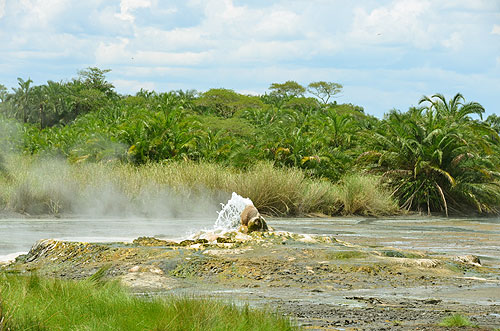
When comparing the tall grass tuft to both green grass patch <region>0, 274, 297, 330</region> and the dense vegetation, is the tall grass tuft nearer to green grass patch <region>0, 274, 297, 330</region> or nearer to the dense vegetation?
the dense vegetation

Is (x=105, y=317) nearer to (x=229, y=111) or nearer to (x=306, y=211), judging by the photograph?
(x=306, y=211)

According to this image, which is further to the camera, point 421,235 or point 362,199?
point 362,199

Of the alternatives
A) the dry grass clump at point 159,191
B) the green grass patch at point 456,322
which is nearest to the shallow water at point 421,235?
the dry grass clump at point 159,191

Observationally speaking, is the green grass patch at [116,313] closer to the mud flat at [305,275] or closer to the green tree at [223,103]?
the mud flat at [305,275]

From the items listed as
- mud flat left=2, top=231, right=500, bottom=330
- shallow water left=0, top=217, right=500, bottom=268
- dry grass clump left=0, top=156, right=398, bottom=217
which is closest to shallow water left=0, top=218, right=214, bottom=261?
shallow water left=0, top=217, right=500, bottom=268

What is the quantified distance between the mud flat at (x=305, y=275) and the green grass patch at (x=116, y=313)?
0.60 m

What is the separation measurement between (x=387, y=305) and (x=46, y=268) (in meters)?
5.23

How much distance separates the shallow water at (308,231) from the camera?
13.6 meters

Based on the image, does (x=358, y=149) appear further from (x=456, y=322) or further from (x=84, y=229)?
(x=456, y=322)

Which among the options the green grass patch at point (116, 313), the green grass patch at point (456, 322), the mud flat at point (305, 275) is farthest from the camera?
the mud flat at point (305, 275)

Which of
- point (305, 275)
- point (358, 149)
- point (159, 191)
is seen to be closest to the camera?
point (305, 275)

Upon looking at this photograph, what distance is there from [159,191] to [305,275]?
15.3 meters

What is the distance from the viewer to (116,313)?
5.44 m

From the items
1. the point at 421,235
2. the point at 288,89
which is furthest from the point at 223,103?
the point at 421,235
